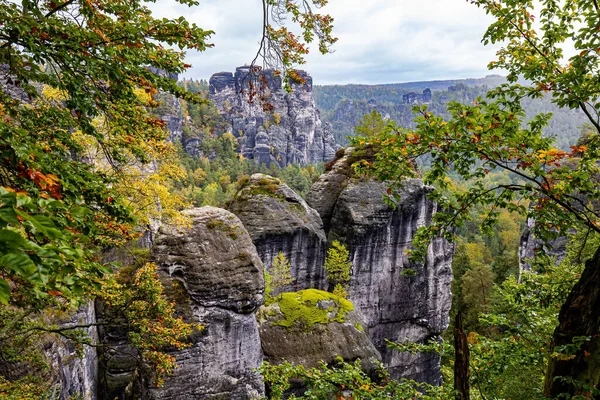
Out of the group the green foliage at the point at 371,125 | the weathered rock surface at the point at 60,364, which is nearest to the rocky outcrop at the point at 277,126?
the green foliage at the point at 371,125

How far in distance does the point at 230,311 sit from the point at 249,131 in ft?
340

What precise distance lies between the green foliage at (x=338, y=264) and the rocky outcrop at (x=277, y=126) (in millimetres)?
85013

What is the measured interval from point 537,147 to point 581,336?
8.62 ft

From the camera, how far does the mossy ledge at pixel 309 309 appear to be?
63.0 ft

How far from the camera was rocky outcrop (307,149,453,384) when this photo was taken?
85.7 feet

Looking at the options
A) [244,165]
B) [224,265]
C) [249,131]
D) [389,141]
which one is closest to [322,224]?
[224,265]

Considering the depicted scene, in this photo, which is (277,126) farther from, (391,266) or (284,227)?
(284,227)

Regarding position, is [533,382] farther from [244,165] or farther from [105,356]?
[244,165]

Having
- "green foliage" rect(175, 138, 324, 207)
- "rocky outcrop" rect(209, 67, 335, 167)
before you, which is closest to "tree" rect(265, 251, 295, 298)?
"green foliage" rect(175, 138, 324, 207)

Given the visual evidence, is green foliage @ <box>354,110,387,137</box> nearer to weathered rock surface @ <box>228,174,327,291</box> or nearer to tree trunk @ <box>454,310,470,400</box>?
weathered rock surface @ <box>228,174,327,291</box>

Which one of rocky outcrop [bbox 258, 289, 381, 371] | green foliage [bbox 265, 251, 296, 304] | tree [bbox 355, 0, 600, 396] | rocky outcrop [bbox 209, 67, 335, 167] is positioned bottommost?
rocky outcrop [bbox 258, 289, 381, 371]

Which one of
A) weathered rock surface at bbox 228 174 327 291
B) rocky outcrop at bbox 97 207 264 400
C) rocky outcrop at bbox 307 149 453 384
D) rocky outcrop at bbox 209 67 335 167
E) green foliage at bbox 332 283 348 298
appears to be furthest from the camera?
rocky outcrop at bbox 209 67 335 167

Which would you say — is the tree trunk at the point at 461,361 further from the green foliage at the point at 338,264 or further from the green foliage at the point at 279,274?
the green foliage at the point at 338,264

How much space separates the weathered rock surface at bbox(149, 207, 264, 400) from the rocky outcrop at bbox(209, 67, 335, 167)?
9357 centimetres
